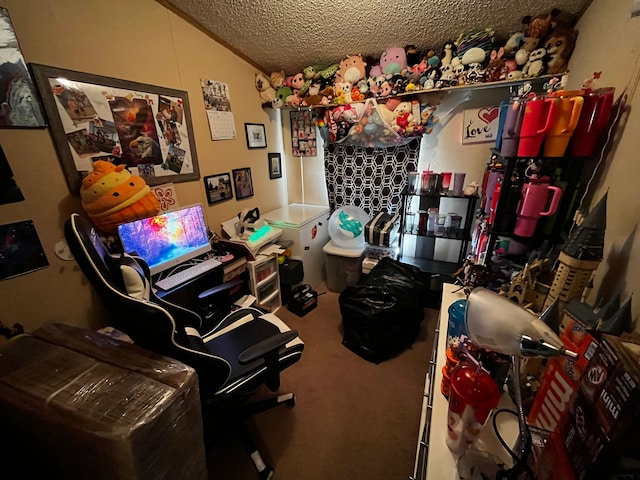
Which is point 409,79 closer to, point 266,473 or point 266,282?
point 266,282

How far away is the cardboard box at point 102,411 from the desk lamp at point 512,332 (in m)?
0.79

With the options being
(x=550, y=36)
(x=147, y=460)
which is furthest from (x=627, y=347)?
(x=550, y=36)

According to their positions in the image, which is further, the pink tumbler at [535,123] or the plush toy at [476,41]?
the plush toy at [476,41]

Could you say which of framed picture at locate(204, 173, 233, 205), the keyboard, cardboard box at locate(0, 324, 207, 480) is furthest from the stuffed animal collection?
cardboard box at locate(0, 324, 207, 480)

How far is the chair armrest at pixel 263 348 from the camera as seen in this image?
3.20ft

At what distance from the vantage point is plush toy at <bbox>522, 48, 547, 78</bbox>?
5.02 feet

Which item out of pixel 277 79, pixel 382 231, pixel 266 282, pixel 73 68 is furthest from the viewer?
pixel 277 79

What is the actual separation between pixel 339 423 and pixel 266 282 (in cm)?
111

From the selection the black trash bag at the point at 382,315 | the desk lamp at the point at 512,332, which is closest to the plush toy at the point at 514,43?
the black trash bag at the point at 382,315

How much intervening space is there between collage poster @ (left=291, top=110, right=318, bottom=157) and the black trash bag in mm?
1504

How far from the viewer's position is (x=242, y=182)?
2.29 metres

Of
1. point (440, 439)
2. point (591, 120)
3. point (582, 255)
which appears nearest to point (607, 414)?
point (440, 439)

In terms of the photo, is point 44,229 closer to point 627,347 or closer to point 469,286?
point 627,347

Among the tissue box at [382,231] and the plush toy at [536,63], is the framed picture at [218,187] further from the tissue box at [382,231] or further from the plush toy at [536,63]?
the plush toy at [536,63]
